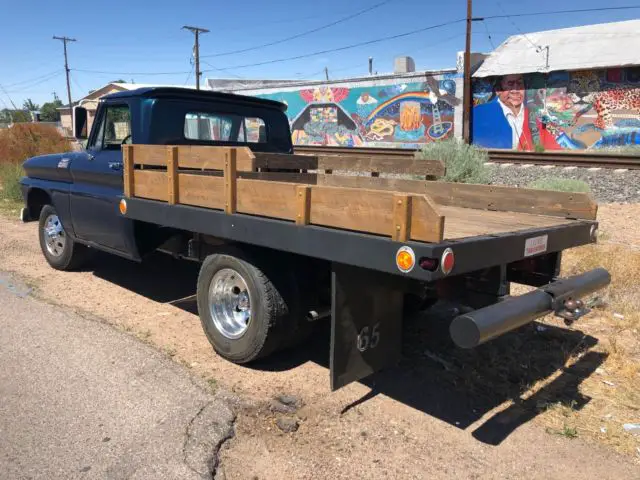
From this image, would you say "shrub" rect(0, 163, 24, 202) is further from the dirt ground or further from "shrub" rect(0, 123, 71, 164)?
the dirt ground

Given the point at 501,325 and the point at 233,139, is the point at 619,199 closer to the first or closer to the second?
the point at 233,139

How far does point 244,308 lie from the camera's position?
14.3 feet

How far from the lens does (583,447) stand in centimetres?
338

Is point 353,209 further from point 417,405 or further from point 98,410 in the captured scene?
point 98,410

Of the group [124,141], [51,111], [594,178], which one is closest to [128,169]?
[124,141]

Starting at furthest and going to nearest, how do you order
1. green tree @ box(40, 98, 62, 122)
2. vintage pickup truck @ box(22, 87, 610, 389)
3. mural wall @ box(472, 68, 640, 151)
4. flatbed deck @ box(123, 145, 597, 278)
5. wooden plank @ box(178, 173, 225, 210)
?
green tree @ box(40, 98, 62, 122) < mural wall @ box(472, 68, 640, 151) < wooden plank @ box(178, 173, 225, 210) < vintage pickup truck @ box(22, 87, 610, 389) < flatbed deck @ box(123, 145, 597, 278)

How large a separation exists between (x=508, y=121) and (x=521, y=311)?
26338 millimetres

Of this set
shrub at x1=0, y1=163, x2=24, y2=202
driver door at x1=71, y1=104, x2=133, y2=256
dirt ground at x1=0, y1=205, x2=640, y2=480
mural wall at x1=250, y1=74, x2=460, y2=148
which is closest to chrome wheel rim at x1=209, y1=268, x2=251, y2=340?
dirt ground at x1=0, y1=205, x2=640, y2=480

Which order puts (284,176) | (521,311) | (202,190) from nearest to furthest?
(521,311) < (202,190) < (284,176)

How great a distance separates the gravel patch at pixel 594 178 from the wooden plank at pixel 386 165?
8292 millimetres

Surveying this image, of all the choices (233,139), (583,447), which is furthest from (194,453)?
(233,139)

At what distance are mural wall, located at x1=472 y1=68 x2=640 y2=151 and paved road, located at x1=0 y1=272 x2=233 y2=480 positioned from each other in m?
24.9

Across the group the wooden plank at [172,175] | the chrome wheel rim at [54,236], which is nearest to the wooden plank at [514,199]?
the wooden plank at [172,175]

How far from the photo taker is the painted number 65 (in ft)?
11.7
